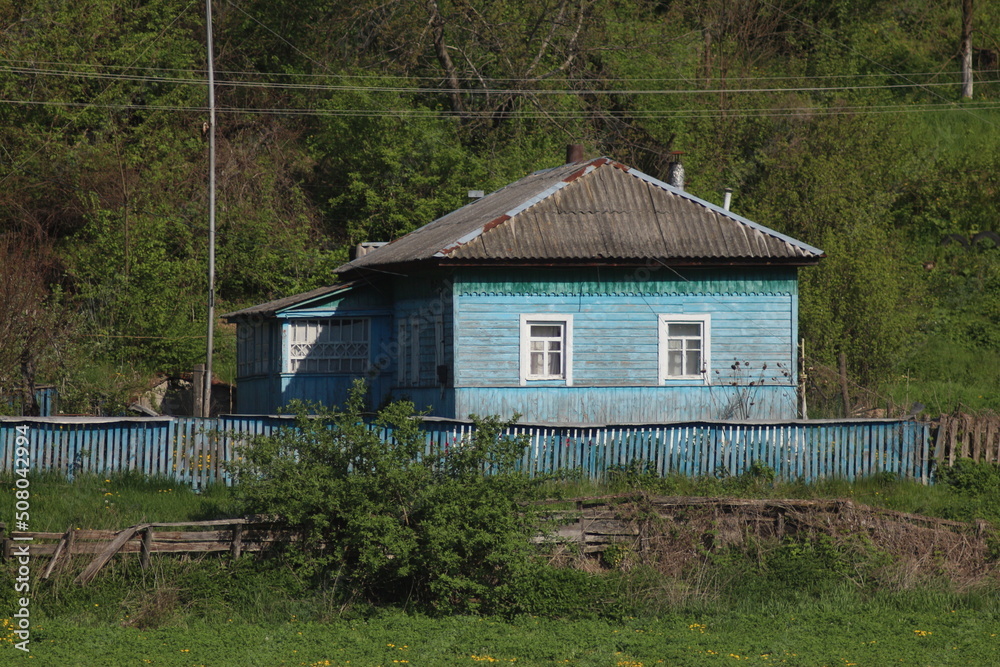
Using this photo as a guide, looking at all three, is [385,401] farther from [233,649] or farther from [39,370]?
[233,649]

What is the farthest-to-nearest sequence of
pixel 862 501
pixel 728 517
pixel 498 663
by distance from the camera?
pixel 862 501
pixel 728 517
pixel 498 663

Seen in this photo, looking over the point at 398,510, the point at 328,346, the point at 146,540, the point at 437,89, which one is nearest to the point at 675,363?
the point at 328,346

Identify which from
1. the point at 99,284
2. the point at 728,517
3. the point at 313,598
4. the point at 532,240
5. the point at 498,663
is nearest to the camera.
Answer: the point at 498,663

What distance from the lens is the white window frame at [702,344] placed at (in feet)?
61.7

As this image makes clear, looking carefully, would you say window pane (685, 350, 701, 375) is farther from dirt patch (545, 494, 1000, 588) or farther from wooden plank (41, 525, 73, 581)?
wooden plank (41, 525, 73, 581)

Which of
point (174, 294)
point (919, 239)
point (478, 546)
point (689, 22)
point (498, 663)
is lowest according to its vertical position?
point (498, 663)

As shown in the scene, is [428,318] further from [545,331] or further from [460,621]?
[460,621]

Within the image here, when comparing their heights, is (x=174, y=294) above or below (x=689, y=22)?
below

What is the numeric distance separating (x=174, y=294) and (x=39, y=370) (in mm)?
6248

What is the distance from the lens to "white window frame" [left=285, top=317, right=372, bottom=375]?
21531mm

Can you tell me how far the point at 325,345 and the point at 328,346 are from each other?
6 centimetres

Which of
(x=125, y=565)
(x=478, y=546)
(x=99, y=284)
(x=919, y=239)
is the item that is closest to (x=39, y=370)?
(x=99, y=284)

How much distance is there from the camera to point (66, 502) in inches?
526

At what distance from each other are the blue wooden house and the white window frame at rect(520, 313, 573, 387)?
2 centimetres
